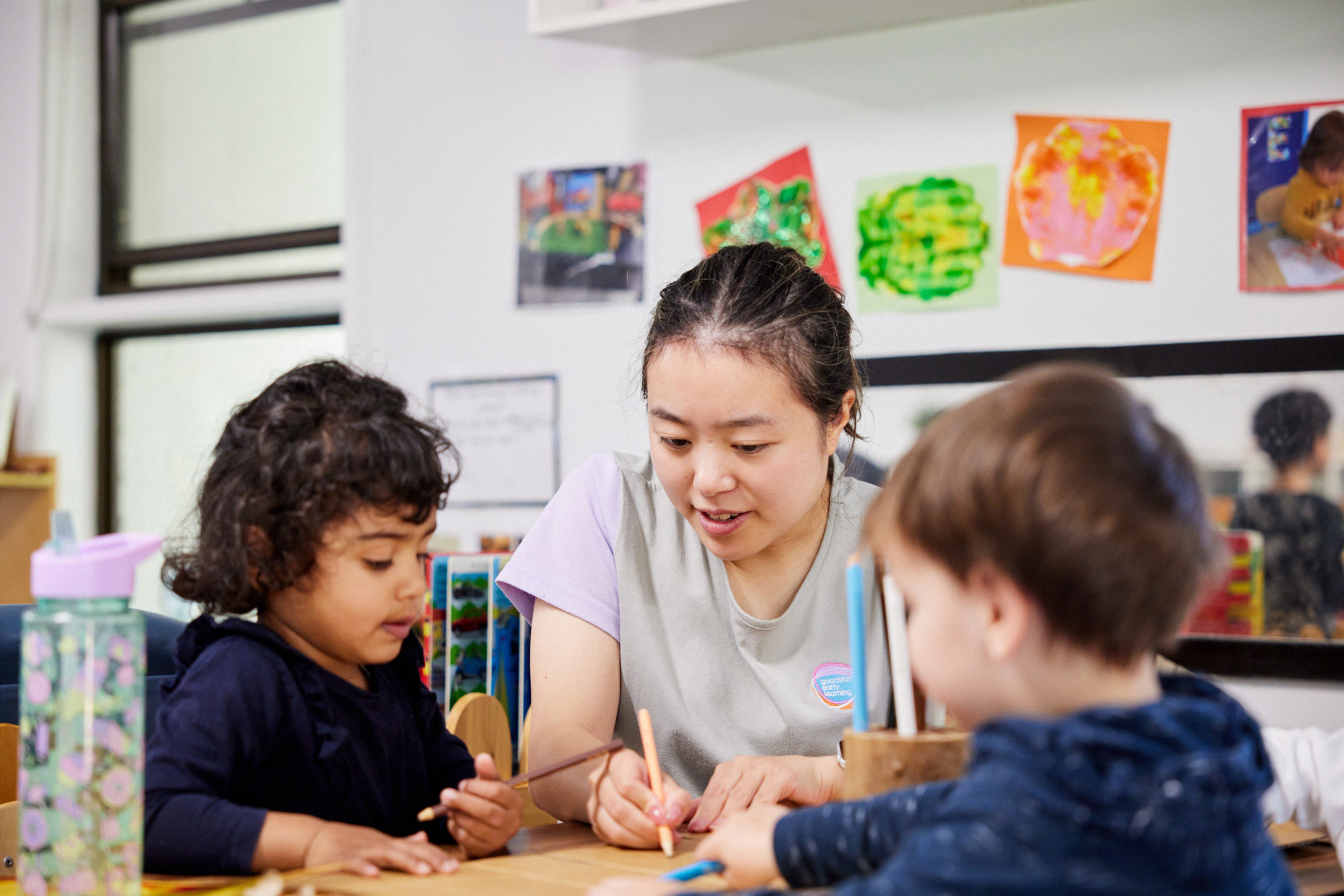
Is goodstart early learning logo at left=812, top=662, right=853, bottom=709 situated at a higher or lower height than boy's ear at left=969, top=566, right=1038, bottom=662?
lower

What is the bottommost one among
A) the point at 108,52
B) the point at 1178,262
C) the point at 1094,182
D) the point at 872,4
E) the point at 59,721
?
the point at 59,721

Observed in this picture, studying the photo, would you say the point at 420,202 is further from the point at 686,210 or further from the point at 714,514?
the point at 714,514

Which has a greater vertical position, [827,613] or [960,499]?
[960,499]

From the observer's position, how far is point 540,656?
1.12 metres

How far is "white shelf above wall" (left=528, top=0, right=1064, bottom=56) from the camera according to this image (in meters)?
1.78

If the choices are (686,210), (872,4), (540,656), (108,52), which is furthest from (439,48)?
(540,656)

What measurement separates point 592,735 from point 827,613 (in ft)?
0.84

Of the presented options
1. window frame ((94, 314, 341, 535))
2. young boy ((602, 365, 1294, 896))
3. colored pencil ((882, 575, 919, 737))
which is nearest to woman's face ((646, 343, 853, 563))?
colored pencil ((882, 575, 919, 737))

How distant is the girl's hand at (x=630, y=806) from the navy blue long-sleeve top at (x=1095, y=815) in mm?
335

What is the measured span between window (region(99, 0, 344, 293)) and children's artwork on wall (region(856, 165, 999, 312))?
1.32 meters

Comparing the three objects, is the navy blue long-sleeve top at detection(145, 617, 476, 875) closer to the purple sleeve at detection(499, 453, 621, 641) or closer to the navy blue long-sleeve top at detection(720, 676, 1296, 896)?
the purple sleeve at detection(499, 453, 621, 641)

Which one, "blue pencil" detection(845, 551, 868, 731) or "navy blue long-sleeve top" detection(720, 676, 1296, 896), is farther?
"blue pencil" detection(845, 551, 868, 731)

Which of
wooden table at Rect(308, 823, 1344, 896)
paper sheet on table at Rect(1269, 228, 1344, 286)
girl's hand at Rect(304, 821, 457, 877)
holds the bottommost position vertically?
wooden table at Rect(308, 823, 1344, 896)

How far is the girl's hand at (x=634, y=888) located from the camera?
630mm
